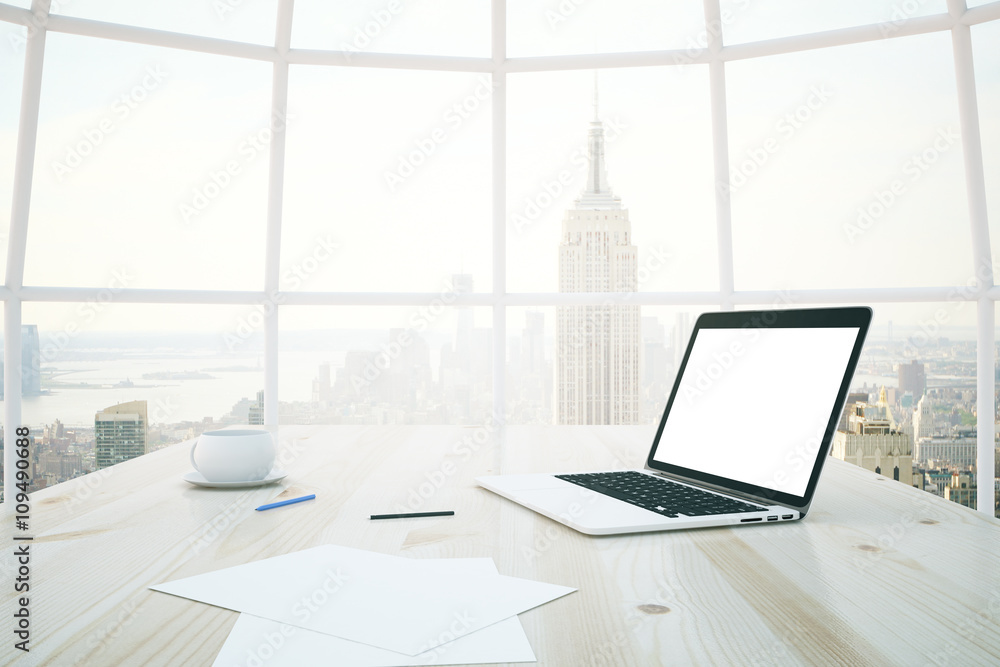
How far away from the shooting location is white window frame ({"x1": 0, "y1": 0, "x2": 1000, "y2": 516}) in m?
2.88

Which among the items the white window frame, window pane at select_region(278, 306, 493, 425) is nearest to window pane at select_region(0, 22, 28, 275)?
the white window frame

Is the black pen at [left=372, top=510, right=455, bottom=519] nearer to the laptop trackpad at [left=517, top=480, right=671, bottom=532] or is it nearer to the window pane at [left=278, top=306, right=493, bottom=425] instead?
the laptop trackpad at [left=517, top=480, right=671, bottom=532]

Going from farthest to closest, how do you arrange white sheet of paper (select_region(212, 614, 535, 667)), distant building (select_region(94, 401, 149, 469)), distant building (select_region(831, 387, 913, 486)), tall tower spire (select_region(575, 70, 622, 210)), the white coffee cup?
tall tower spire (select_region(575, 70, 622, 210)) < distant building (select_region(831, 387, 913, 486)) < distant building (select_region(94, 401, 149, 469)) < the white coffee cup < white sheet of paper (select_region(212, 614, 535, 667))

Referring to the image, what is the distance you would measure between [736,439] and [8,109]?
3.22m

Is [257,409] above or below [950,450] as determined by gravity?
above

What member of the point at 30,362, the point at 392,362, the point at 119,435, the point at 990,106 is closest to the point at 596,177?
the point at 392,362

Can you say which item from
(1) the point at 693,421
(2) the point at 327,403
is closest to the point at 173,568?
(1) the point at 693,421

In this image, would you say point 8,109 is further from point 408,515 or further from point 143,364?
point 408,515

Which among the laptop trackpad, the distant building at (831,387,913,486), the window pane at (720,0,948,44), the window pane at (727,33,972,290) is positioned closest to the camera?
the laptop trackpad

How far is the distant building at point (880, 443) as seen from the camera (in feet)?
6.15

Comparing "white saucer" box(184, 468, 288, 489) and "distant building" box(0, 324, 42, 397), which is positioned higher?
"distant building" box(0, 324, 42, 397)

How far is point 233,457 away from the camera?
0.97 m

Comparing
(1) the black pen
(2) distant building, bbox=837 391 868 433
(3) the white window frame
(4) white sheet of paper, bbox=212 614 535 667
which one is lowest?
(4) white sheet of paper, bbox=212 614 535 667

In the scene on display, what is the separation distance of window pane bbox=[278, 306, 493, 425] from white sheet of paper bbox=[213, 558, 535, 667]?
111 inches
